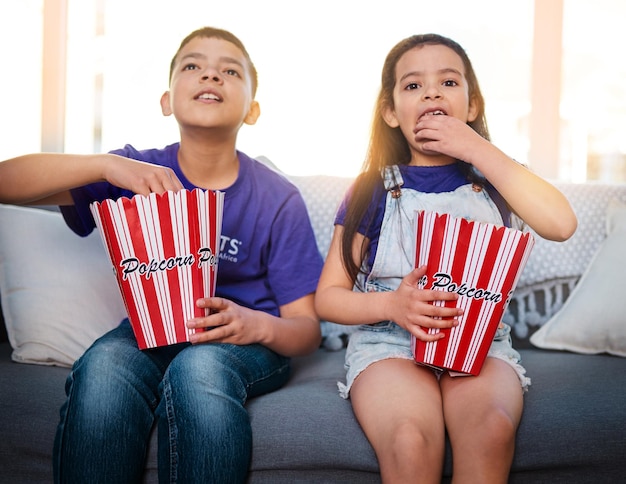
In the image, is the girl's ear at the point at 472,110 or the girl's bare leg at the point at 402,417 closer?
the girl's bare leg at the point at 402,417

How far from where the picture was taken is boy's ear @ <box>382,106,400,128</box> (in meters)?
1.59

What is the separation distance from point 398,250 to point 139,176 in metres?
0.55

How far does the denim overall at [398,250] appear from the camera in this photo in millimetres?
1355

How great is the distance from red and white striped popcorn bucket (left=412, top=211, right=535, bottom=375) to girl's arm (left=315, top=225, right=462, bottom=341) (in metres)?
0.02

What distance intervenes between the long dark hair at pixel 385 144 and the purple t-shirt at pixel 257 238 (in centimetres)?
14

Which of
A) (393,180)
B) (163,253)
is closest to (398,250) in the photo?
(393,180)

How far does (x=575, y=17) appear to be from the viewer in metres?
2.63

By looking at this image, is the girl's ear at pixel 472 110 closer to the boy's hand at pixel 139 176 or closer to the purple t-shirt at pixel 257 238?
the purple t-shirt at pixel 257 238

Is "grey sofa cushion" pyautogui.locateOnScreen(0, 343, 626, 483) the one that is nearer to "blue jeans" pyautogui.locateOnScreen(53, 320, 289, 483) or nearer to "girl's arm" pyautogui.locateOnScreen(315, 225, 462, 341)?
"blue jeans" pyautogui.locateOnScreen(53, 320, 289, 483)

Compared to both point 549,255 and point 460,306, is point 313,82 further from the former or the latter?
point 460,306

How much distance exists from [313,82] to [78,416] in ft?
5.99

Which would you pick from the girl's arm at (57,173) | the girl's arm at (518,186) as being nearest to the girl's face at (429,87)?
the girl's arm at (518,186)

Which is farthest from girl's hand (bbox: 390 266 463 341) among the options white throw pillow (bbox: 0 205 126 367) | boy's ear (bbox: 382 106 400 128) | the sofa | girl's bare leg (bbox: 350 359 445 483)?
white throw pillow (bbox: 0 205 126 367)

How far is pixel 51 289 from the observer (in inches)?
64.7
